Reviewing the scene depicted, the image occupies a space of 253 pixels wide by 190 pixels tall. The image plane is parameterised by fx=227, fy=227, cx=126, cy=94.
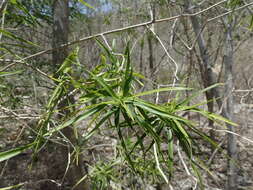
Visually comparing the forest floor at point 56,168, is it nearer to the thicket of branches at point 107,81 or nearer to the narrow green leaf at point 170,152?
the thicket of branches at point 107,81

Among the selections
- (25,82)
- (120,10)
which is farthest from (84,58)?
(25,82)

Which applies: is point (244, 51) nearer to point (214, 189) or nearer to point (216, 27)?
point (216, 27)

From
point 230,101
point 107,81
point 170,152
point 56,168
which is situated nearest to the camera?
point 170,152

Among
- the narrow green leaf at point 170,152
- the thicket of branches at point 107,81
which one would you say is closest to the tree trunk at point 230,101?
the thicket of branches at point 107,81

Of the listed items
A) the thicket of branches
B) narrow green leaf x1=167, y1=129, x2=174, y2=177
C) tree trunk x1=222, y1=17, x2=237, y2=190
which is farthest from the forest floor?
narrow green leaf x1=167, y1=129, x2=174, y2=177

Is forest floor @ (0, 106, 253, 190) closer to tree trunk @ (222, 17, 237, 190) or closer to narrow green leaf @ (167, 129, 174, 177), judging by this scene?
tree trunk @ (222, 17, 237, 190)

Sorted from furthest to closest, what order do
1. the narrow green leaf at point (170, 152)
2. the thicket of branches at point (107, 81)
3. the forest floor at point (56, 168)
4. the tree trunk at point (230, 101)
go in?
1. the forest floor at point (56, 168)
2. the tree trunk at point (230, 101)
3. the thicket of branches at point (107, 81)
4. the narrow green leaf at point (170, 152)

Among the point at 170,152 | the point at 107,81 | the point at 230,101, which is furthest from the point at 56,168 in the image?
the point at 170,152

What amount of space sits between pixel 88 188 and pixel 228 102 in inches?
82.8

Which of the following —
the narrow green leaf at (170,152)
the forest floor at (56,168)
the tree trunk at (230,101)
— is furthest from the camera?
the forest floor at (56,168)

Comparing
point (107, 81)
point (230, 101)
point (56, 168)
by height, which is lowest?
point (56, 168)

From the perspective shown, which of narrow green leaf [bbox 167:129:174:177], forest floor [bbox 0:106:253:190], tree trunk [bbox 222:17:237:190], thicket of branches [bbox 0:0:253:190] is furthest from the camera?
forest floor [bbox 0:106:253:190]

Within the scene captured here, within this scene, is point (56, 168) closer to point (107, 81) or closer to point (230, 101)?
point (230, 101)

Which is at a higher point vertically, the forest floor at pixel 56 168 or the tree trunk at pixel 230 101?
the tree trunk at pixel 230 101
